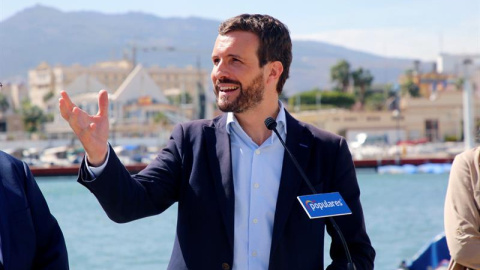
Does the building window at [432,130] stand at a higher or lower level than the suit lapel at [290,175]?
lower

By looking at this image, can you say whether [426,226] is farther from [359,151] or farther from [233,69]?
[359,151]

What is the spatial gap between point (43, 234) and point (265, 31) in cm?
90

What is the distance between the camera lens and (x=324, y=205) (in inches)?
96.0

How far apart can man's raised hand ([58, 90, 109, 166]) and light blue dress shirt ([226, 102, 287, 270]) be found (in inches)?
17.2

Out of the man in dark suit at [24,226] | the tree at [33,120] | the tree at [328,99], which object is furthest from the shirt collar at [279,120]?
the tree at [33,120]

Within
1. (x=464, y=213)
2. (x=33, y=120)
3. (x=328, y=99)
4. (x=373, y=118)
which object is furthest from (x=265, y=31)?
(x=33, y=120)

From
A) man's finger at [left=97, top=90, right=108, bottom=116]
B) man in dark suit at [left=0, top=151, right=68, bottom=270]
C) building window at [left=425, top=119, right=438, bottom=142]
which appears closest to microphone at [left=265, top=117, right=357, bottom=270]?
man's finger at [left=97, top=90, right=108, bottom=116]

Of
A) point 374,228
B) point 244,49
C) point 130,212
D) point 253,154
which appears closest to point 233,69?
point 244,49

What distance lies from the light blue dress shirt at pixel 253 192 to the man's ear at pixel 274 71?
153mm

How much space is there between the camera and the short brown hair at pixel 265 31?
258 centimetres

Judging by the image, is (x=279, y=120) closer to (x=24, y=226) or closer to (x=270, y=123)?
(x=270, y=123)

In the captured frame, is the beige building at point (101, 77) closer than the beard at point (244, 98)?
No

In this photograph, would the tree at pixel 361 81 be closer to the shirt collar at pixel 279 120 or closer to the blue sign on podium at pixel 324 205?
the shirt collar at pixel 279 120

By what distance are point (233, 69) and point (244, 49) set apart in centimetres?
6
